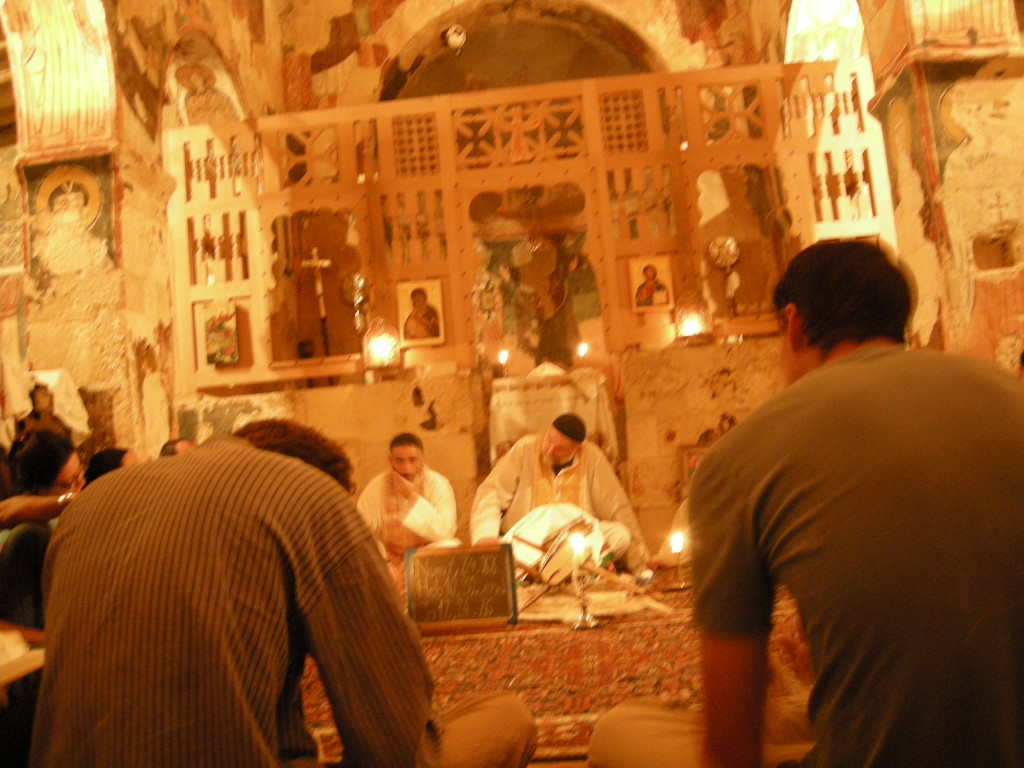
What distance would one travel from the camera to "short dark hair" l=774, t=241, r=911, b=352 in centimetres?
139

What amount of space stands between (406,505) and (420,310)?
110 inches

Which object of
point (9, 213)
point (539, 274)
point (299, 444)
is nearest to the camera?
point (299, 444)

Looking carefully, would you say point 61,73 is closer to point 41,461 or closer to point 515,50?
point 41,461

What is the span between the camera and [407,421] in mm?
7121

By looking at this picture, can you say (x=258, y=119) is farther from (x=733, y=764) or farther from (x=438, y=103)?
(x=733, y=764)

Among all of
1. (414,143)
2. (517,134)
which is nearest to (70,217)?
(414,143)

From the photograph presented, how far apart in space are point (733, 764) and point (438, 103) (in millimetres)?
7714

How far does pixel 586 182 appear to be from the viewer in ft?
26.5

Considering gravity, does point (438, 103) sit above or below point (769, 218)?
above

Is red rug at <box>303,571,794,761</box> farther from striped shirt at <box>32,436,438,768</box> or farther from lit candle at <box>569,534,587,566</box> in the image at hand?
striped shirt at <box>32,436,438,768</box>

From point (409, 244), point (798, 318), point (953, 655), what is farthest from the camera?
point (409, 244)

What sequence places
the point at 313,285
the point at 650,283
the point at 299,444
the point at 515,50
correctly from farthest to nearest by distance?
the point at 515,50
the point at 313,285
the point at 650,283
the point at 299,444

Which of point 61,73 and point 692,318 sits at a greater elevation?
point 61,73

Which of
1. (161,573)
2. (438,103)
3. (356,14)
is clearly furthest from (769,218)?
(161,573)
